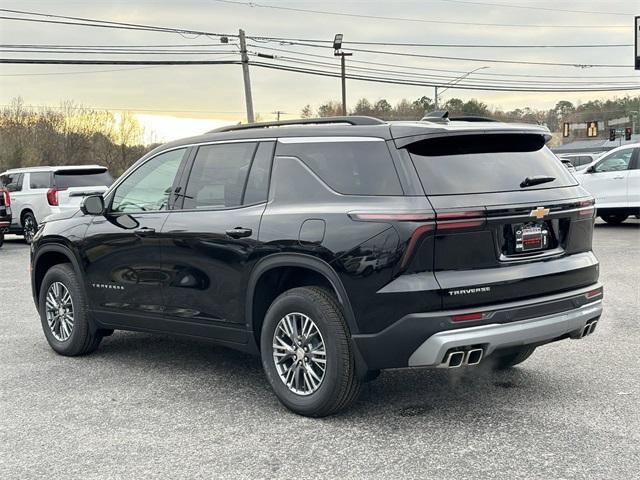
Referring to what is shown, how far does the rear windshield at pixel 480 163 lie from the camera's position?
455cm

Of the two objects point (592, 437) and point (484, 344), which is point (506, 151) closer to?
point (484, 344)

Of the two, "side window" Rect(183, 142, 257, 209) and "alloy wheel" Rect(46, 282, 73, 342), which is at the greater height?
"side window" Rect(183, 142, 257, 209)

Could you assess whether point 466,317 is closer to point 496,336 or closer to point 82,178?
point 496,336

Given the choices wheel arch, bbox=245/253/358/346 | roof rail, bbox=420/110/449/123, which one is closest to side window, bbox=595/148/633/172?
roof rail, bbox=420/110/449/123

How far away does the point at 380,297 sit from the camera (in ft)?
14.5

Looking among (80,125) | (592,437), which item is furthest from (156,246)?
(80,125)

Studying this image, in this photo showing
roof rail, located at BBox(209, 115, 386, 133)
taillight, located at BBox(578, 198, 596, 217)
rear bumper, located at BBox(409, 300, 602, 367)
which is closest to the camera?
rear bumper, located at BBox(409, 300, 602, 367)

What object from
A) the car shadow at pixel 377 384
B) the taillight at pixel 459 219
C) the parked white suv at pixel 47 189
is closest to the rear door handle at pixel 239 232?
the car shadow at pixel 377 384

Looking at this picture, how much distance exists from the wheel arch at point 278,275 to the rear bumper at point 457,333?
21 centimetres

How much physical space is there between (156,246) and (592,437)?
328 cm

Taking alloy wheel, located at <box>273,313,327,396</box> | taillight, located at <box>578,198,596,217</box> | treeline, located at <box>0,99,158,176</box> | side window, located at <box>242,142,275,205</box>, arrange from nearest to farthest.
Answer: alloy wheel, located at <box>273,313,327,396</box>, taillight, located at <box>578,198,596,217</box>, side window, located at <box>242,142,275,205</box>, treeline, located at <box>0,99,158,176</box>

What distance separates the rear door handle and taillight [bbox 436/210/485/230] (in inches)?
53.5

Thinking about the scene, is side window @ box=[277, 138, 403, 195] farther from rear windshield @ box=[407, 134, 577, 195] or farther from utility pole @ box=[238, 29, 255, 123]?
utility pole @ box=[238, 29, 255, 123]

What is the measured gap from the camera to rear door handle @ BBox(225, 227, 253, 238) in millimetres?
5133
